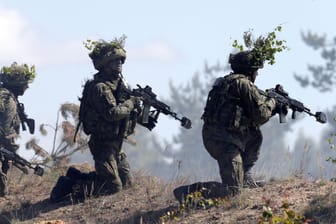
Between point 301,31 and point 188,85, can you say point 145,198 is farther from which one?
point 188,85

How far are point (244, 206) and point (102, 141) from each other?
117 inches

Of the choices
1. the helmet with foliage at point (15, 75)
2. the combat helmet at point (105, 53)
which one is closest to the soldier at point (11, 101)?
the helmet with foliage at point (15, 75)

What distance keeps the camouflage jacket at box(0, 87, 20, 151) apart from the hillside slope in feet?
2.43

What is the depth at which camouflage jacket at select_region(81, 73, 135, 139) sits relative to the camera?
12531 millimetres

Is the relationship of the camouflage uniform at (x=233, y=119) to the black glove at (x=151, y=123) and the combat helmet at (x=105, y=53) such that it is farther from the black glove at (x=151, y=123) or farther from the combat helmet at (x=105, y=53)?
the combat helmet at (x=105, y=53)

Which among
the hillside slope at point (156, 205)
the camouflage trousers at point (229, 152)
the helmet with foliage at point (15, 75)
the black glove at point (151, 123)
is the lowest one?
the hillside slope at point (156, 205)

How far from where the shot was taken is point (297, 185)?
11867mm

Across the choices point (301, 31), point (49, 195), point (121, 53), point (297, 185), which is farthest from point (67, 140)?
point (301, 31)

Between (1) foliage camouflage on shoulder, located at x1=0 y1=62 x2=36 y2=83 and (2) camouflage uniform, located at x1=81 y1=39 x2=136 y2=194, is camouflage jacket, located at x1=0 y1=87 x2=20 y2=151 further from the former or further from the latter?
(2) camouflage uniform, located at x1=81 y1=39 x2=136 y2=194

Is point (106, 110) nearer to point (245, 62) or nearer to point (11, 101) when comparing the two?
point (245, 62)

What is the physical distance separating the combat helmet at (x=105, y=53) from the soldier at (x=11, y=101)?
94.3 inches

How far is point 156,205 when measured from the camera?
12000mm

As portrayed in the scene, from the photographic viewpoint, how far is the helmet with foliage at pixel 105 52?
42.7 ft

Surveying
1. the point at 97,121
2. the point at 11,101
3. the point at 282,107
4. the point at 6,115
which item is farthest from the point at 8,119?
the point at 282,107
